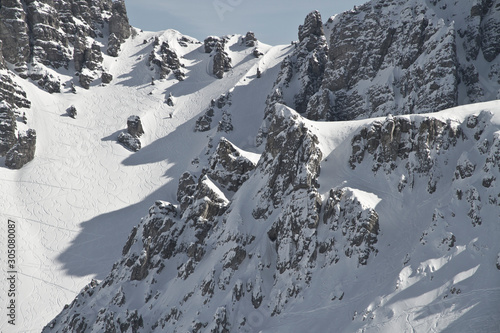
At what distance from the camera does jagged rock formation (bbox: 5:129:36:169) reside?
100562mm

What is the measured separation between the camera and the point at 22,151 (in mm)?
102062

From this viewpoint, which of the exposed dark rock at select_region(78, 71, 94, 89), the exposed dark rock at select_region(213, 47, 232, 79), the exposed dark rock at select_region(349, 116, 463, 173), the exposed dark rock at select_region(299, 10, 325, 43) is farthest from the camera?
the exposed dark rock at select_region(213, 47, 232, 79)

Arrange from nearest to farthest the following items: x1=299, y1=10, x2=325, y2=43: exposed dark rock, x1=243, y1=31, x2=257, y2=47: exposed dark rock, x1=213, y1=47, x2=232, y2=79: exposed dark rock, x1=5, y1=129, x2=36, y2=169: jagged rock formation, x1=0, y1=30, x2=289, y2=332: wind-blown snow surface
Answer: x1=0, y1=30, x2=289, y2=332: wind-blown snow surface
x1=5, y1=129, x2=36, y2=169: jagged rock formation
x1=299, y1=10, x2=325, y2=43: exposed dark rock
x1=213, y1=47, x2=232, y2=79: exposed dark rock
x1=243, y1=31, x2=257, y2=47: exposed dark rock

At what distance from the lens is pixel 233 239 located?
2052 inches

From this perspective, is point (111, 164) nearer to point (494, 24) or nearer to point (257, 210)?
point (257, 210)

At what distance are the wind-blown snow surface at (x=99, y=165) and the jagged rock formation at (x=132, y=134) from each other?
192cm

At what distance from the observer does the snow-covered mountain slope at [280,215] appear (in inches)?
1523

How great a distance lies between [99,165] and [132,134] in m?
14.5

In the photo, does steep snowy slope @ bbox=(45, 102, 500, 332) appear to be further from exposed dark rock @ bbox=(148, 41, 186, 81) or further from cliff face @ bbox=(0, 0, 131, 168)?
exposed dark rock @ bbox=(148, 41, 186, 81)

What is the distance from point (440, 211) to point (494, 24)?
56585 millimetres

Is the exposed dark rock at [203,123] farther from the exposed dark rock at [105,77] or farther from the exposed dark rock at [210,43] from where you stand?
the exposed dark rock at [210,43]

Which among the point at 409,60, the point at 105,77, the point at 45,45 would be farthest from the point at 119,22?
the point at 409,60

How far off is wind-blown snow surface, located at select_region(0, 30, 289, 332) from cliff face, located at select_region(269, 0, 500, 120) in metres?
28.7

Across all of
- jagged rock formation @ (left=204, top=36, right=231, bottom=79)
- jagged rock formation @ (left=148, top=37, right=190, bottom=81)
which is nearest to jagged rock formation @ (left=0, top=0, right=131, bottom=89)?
jagged rock formation @ (left=148, top=37, right=190, bottom=81)
